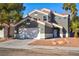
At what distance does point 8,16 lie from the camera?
72.2ft

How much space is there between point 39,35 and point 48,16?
0.57 metres

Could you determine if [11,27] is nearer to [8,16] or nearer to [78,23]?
[8,16]

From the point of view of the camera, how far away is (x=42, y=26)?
21984 mm

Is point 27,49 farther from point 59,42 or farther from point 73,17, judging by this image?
point 73,17

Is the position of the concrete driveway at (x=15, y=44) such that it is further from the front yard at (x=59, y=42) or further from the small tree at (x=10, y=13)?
the small tree at (x=10, y=13)

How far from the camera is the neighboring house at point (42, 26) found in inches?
861

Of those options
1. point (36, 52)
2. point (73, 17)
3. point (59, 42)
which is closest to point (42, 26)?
point (59, 42)

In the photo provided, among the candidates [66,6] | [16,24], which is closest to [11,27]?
[16,24]

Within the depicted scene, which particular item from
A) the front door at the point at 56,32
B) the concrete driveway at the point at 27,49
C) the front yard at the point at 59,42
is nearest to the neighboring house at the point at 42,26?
the front door at the point at 56,32

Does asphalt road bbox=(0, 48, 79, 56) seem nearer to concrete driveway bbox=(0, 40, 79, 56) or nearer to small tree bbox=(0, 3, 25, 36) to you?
concrete driveway bbox=(0, 40, 79, 56)

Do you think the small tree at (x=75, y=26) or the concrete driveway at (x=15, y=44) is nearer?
the small tree at (x=75, y=26)

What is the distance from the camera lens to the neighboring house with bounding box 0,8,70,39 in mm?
21875

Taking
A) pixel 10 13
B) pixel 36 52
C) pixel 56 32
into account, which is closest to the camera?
pixel 36 52

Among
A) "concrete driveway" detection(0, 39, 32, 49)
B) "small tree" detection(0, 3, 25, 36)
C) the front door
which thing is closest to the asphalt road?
"concrete driveway" detection(0, 39, 32, 49)
